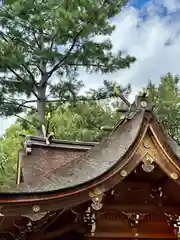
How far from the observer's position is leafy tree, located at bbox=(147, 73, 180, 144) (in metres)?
20.0

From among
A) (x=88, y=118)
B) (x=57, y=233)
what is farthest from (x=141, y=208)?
(x=88, y=118)

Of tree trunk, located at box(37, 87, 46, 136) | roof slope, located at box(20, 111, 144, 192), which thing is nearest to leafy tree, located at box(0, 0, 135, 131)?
tree trunk, located at box(37, 87, 46, 136)

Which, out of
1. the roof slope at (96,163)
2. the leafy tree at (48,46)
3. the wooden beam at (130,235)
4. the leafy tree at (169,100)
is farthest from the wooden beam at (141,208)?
the leafy tree at (169,100)

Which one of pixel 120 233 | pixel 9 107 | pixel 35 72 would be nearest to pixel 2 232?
pixel 120 233

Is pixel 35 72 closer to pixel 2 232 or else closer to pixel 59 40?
pixel 59 40

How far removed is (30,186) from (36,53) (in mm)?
11704

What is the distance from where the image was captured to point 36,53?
15.6m

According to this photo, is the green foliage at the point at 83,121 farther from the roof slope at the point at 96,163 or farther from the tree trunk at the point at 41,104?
the roof slope at the point at 96,163

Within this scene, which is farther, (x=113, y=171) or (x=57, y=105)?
(x=57, y=105)

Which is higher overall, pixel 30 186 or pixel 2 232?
pixel 30 186

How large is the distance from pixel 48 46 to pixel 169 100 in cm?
745

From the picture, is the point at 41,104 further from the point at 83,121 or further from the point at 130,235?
the point at 130,235

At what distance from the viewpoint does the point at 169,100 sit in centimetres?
2148

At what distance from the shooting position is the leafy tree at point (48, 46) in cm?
1526
